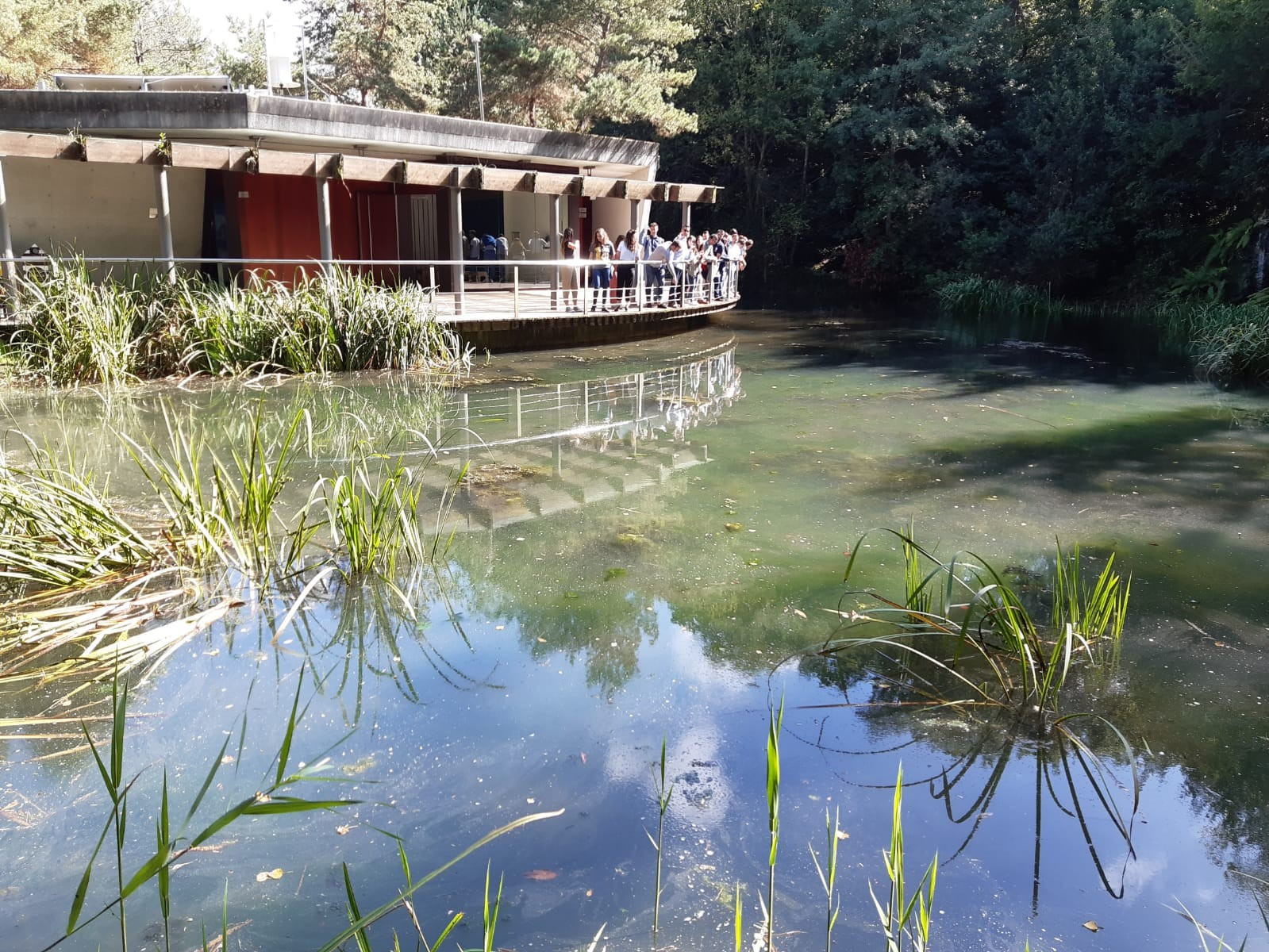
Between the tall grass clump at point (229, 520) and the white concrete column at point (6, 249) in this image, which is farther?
the white concrete column at point (6, 249)

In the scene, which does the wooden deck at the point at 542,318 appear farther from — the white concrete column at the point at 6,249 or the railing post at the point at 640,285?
the white concrete column at the point at 6,249

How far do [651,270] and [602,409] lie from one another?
7987mm

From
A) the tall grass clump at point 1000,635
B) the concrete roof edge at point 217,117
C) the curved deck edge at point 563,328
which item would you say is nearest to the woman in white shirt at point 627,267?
the curved deck edge at point 563,328

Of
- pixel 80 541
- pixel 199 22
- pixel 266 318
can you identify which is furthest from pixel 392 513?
pixel 199 22

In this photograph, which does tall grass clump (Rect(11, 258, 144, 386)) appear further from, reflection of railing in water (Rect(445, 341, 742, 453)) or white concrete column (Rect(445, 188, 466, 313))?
white concrete column (Rect(445, 188, 466, 313))

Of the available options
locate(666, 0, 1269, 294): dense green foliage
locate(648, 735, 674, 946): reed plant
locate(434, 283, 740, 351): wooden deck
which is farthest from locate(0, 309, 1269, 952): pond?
locate(666, 0, 1269, 294): dense green foliage

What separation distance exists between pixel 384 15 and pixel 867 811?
34.7m

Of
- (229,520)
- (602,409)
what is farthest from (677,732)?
(602,409)

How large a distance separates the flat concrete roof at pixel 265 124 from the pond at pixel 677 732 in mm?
9003

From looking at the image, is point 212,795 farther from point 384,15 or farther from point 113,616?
point 384,15

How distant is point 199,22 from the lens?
5725 centimetres

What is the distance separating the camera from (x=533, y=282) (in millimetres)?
21469

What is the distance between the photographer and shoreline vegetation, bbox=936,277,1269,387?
1409 cm

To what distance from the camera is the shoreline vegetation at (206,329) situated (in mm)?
11477
